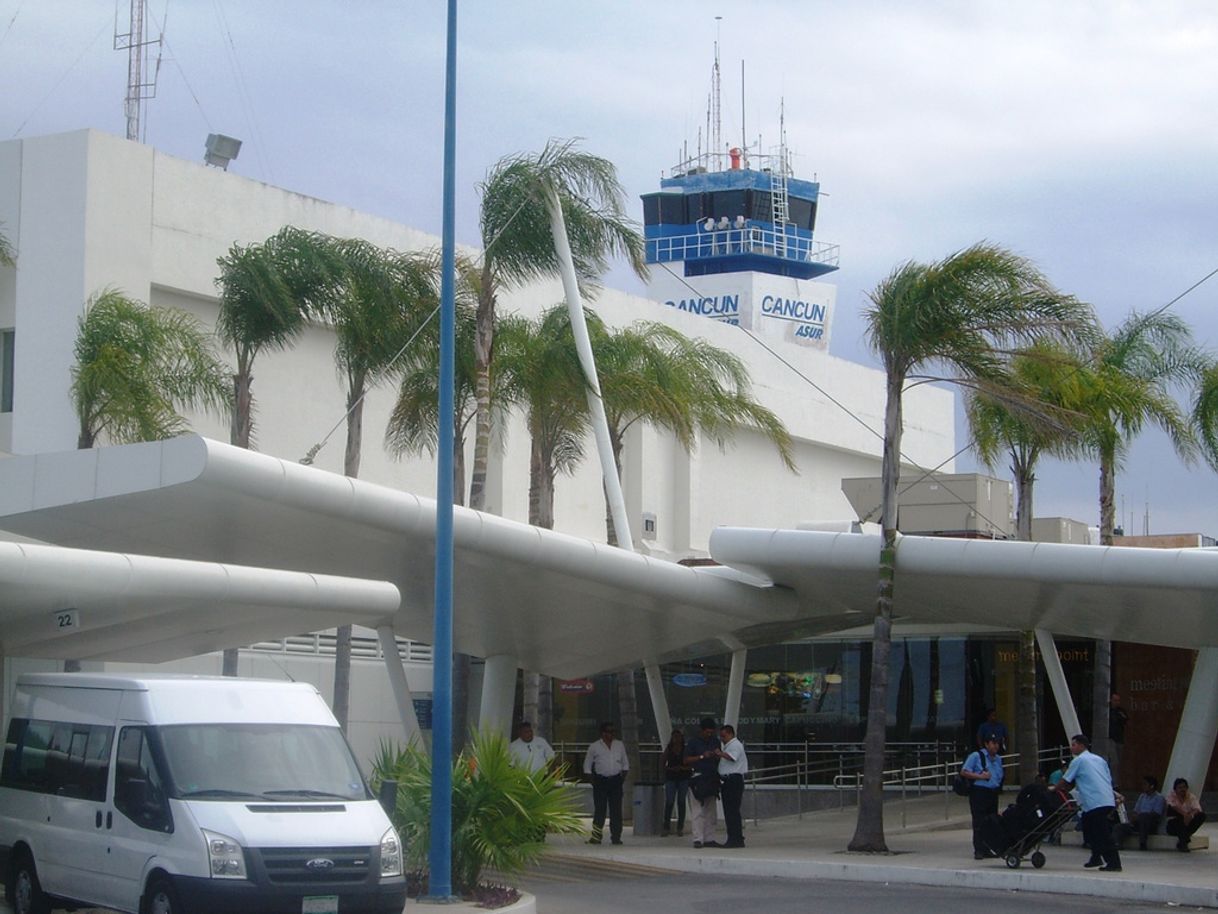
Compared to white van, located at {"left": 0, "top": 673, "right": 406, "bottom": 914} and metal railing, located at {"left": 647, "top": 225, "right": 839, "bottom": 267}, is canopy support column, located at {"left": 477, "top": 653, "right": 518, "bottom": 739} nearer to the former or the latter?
white van, located at {"left": 0, "top": 673, "right": 406, "bottom": 914}

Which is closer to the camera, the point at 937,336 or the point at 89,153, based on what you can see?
the point at 937,336

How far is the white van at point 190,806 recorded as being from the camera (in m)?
12.3

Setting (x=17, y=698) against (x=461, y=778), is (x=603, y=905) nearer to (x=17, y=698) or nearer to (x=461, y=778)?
(x=461, y=778)

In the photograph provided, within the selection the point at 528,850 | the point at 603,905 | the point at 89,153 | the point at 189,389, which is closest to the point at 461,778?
the point at 528,850

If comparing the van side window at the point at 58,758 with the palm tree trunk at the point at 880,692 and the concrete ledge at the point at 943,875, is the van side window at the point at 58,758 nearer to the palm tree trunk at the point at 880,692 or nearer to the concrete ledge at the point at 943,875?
the concrete ledge at the point at 943,875

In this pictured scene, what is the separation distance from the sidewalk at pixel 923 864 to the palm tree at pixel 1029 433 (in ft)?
8.29

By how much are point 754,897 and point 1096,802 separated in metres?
4.19

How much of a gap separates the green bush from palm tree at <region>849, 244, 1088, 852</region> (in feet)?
20.8

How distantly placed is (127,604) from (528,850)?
4408mm

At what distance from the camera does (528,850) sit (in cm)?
1573

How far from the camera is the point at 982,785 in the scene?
20078mm

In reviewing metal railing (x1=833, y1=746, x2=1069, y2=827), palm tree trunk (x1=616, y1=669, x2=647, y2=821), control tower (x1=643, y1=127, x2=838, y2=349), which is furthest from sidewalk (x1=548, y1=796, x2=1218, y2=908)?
control tower (x1=643, y1=127, x2=838, y2=349)

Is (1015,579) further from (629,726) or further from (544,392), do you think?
(544,392)

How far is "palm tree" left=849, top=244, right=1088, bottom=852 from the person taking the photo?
68.9 feet
